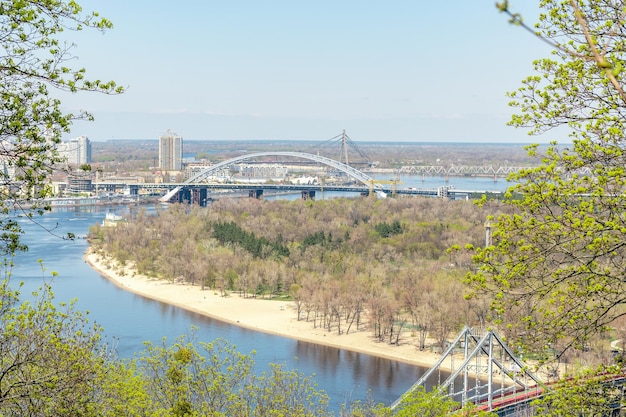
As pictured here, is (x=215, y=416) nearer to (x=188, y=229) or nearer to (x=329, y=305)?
(x=329, y=305)

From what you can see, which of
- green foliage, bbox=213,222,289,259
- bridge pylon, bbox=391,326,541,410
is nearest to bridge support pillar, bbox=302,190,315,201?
green foliage, bbox=213,222,289,259

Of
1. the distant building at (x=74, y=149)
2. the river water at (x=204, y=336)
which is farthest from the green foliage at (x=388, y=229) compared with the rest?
the distant building at (x=74, y=149)

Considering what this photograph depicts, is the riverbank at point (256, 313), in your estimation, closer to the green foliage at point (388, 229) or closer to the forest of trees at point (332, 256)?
the forest of trees at point (332, 256)

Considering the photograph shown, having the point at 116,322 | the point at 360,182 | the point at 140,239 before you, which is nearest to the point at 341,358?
the point at 116,322

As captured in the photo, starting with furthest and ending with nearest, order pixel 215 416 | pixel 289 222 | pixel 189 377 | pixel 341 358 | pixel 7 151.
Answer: pixel 289 222 → pixel 341 358 → pixel 189 377 → pixel 215 416 → pixel 7 151

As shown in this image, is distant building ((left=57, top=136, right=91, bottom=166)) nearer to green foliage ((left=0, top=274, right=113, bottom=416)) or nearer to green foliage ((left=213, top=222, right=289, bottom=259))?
green foliage ((left=0, top=274, right=113, bottom=416))

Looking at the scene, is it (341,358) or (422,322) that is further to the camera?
(422,322)
